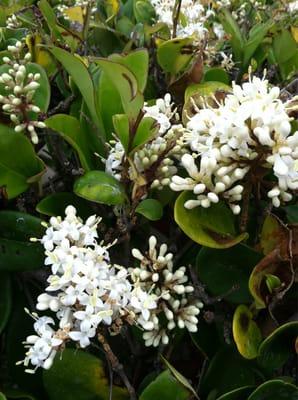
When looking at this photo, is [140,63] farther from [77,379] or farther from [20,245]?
[77,379]

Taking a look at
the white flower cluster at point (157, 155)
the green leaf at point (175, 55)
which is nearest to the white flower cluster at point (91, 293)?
the white flower cluster at point (157, 155)

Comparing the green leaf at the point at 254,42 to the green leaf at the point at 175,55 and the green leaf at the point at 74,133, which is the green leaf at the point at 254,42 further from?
the green leaf at the point at 74,133

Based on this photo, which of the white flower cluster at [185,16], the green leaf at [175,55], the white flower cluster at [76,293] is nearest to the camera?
the white flower cluster at [76,293]

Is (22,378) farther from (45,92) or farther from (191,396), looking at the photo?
(45,92)

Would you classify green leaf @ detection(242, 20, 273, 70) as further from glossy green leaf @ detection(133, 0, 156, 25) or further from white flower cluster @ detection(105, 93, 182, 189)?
white flower cluster @ detection(105, 93, 182, 189)

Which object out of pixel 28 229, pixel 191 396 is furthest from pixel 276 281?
pixel 28 229

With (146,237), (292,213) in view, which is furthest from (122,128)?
(292,213)
